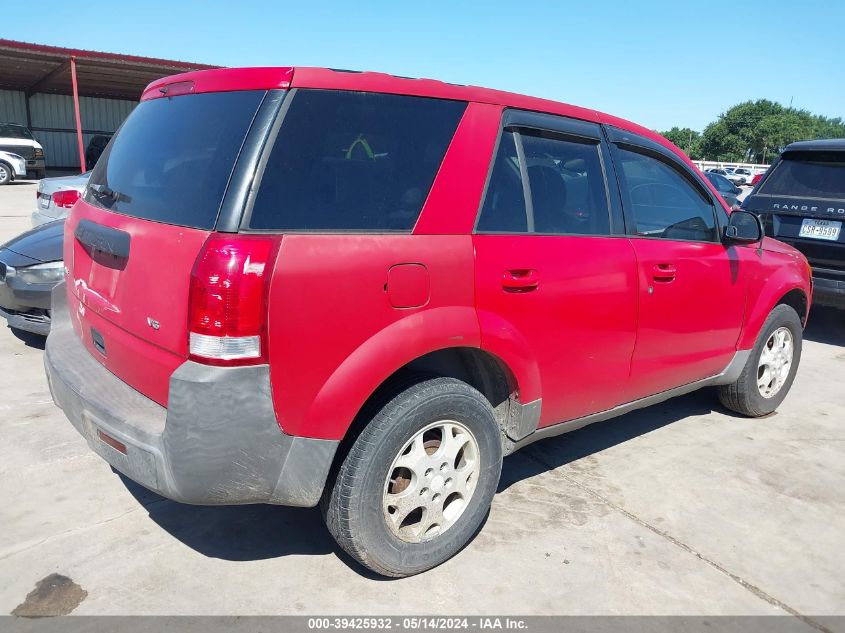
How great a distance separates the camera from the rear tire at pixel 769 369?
14.3 feet

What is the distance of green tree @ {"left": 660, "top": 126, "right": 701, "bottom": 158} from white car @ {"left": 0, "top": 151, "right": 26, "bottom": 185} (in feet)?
257

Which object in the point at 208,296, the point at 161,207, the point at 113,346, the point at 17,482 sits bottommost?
the point at 17,482

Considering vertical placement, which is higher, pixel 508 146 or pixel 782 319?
pixel 508 146

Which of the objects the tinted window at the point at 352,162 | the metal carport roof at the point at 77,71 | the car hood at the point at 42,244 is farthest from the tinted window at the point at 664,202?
the metal carport roof at the point at 77,71

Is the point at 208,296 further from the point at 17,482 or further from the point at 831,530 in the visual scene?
the point at 831,530

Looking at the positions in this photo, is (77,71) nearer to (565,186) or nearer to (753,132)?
(565,186)

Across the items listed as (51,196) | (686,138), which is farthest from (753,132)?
(51,196)

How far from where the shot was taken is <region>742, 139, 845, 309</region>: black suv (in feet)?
20.3

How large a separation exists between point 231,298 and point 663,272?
2282mm

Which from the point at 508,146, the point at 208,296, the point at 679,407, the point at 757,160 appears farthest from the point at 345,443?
the point at 757,160

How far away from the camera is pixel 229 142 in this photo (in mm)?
2260

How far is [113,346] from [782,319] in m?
4.05

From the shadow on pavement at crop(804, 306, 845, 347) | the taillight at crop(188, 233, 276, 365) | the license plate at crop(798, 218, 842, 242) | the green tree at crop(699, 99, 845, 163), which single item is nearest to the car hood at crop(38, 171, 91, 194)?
the taillight at crop(188, 233, 276, 365)

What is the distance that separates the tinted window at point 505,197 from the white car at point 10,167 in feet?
73.0
